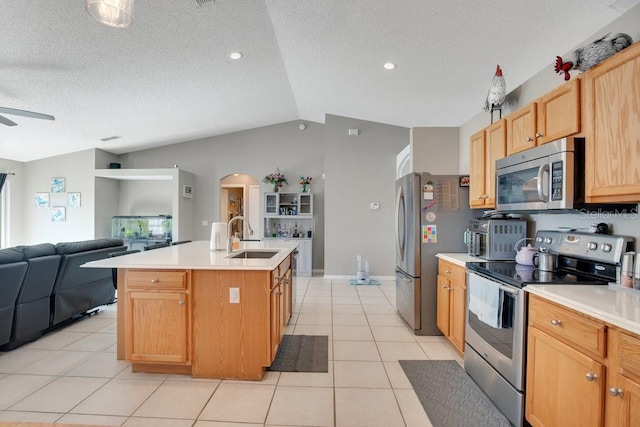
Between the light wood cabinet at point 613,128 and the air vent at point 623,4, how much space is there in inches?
20.7

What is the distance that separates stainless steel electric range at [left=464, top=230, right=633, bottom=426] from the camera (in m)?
1.81

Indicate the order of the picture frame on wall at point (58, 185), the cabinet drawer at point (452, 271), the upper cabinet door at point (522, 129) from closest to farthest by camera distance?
the upper cabinet door at point (522, 129) → the cabinet drawer at point (452, 271) → the picture frame on wall at point (58, 185)

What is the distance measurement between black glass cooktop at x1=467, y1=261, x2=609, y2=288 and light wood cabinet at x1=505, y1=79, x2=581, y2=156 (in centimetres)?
87

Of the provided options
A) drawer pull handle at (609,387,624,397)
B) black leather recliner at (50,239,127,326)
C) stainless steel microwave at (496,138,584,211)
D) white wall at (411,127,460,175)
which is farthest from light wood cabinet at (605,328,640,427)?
black leather recliner at (50,239,127,326)

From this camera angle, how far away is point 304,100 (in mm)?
5820

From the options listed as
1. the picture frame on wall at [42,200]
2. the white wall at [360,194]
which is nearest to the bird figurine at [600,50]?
the white wall at [360,194]

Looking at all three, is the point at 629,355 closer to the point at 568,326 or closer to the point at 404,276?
the point at 568,326

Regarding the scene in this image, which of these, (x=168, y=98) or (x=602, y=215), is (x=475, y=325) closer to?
(x=602, y=215)

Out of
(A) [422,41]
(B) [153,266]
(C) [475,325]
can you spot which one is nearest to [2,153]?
(B) [153,266]

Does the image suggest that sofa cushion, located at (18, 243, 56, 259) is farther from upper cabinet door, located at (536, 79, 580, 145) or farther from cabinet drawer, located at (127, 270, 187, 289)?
upper cabinet door, located at (536, 79, 580, 145)

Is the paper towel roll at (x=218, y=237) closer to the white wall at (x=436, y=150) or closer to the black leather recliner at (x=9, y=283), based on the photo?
the black leather recliner at (x=9, y=283)

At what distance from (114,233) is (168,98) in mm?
3896

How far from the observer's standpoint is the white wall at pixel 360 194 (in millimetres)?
6195

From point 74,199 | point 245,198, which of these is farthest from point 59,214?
point 245,198
